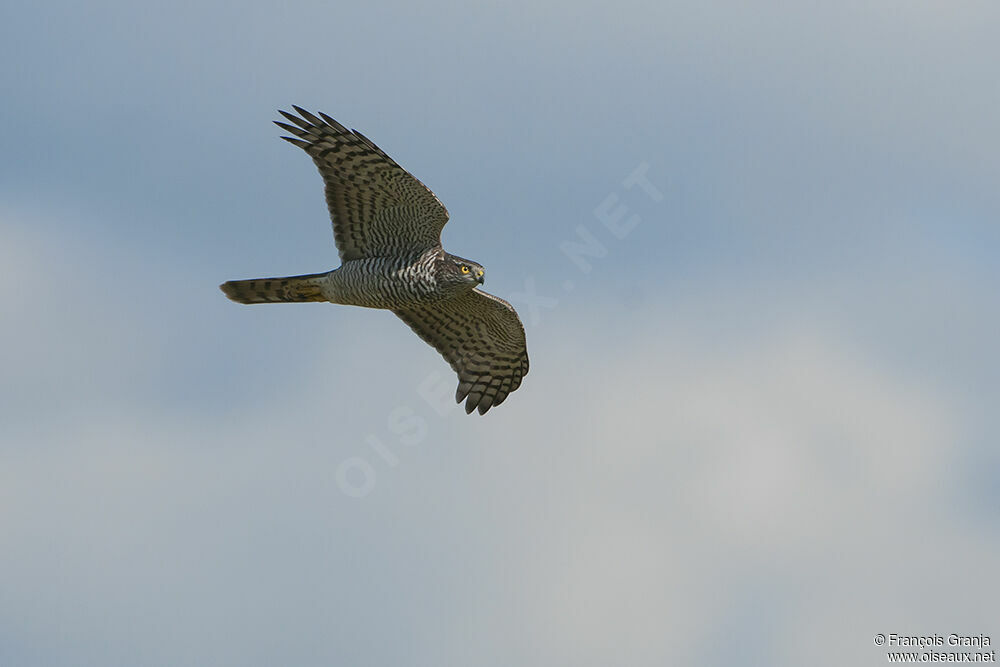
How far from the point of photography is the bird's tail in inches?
776

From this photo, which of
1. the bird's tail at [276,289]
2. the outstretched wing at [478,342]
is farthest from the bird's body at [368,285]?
the outstretched wing at [478,342]

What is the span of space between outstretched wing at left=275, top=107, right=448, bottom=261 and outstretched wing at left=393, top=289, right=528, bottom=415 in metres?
1.48

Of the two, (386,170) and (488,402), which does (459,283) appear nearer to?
(386,170)

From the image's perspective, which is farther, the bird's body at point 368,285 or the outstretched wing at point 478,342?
the outstretched wing at point 478,342

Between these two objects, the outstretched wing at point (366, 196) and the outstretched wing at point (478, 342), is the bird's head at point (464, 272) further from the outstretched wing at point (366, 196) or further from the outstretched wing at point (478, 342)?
the outstretched wing at point (478, 342)

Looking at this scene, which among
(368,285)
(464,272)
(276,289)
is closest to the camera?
(464,272)

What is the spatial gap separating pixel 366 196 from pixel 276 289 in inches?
68.2

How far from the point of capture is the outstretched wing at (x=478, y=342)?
2080 cm

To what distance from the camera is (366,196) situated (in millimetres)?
19047

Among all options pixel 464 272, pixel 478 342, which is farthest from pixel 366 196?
pixel 478 342

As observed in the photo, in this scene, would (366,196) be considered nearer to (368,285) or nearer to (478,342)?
(368,285)

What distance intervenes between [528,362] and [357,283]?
338cm

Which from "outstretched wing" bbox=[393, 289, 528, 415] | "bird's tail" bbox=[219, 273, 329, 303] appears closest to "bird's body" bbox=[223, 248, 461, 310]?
"bird's tail" bbox=[219, 273, 329, 303]

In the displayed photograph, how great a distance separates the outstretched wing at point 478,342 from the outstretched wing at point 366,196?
4.86 ft
